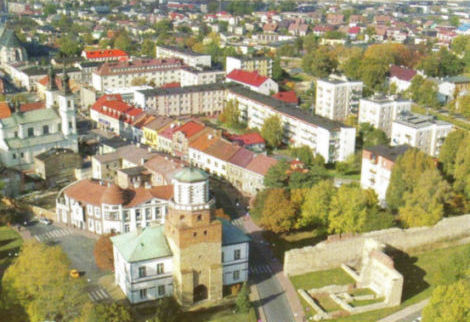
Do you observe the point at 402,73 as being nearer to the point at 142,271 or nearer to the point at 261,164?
the point at 261,164

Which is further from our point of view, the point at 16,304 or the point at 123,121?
the point at 123,121

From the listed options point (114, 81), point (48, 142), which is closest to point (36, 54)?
point (114, 81)

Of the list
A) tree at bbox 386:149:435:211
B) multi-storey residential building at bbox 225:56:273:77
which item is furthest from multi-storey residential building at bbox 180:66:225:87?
tree at bbox 386:149:435:211

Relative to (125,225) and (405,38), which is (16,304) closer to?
(125,225)

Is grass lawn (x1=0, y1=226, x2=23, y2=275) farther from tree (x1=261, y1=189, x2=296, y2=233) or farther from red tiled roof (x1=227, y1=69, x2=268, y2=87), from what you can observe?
red tiled roof (x1=227, y1=69, x2=268, y2=87)

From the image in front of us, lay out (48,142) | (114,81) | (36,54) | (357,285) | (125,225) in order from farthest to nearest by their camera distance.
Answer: (36,54) → (114,81) → (48,142) → (125,225) → (357,285)

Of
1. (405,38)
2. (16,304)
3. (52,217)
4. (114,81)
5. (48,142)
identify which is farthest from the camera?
(405,38)

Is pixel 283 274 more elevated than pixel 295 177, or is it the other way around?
pixel 295 177

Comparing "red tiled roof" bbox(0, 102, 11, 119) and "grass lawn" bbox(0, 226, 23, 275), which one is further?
"red tiled roof" bbox(0, 102, 11, 119)
